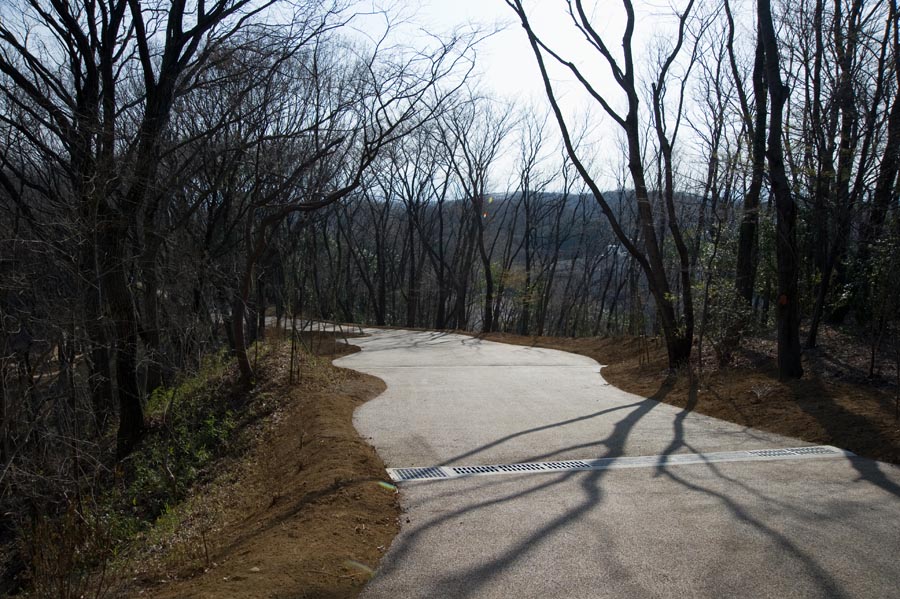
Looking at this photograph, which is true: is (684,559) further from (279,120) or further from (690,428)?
(279,120)

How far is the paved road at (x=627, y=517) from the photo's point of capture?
12.9ft

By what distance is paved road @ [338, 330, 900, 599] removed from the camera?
3939 mm

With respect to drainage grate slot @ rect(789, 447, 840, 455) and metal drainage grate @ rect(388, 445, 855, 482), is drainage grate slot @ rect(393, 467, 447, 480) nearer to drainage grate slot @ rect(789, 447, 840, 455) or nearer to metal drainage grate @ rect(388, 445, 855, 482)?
metal drainage grate @ rect(388, 445, 855, 482)

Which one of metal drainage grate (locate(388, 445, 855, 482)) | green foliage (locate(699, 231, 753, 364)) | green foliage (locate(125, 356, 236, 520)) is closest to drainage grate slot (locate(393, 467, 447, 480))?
metal drainage grate (locate(388, 445, 855, 482))

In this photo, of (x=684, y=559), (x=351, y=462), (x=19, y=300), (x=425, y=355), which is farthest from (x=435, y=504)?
(x=425, y=355)

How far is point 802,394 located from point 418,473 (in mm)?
6115

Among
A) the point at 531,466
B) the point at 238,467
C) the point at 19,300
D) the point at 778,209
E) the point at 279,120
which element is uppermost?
the point at 279,120

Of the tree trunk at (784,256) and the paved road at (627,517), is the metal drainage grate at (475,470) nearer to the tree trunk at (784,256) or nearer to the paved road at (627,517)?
the paved road at (627,517)

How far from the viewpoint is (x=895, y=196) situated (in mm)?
11867

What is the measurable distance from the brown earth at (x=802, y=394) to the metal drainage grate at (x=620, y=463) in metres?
0.54

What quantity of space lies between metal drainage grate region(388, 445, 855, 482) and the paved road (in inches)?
7.2

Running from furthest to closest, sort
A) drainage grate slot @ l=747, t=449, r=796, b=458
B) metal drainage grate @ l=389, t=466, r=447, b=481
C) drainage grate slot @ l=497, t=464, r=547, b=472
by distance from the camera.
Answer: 1. drainage grate slot @ l=747, t=449, r=796, b=458
2. drainage grate slot @ l=497, t=464, r=547, b=472
3. metal drainage grate @ l=389, t=466, r=447, b=481

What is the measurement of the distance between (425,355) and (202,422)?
9058 mm

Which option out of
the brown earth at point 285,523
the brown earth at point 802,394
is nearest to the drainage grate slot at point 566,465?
the brown earth at point 285,523
